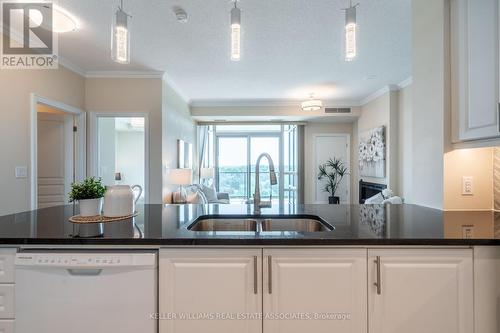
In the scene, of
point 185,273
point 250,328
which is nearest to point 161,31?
point 185,273

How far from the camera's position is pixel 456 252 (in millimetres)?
1124

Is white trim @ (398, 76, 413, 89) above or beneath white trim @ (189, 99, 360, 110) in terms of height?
beneath

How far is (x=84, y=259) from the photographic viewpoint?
112 cm

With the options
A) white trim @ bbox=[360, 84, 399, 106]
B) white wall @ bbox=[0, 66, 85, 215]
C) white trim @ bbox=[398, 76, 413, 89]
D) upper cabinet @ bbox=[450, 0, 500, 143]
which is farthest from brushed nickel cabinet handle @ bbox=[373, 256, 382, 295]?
white trim @ bbox=[360, 84, 399, 106]

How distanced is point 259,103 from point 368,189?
9.71 feet

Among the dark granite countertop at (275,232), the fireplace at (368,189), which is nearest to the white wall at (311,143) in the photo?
the fireplace at (368,189)

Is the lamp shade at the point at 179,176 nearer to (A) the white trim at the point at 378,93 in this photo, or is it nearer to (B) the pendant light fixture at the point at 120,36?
(B) the pendant light fixture at the point at 120,36

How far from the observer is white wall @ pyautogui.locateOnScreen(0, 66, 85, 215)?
2.63m

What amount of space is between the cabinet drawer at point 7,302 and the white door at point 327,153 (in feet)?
19.9

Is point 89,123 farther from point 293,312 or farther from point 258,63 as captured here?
point 293,312

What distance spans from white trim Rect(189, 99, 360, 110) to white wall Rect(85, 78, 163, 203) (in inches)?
74.0

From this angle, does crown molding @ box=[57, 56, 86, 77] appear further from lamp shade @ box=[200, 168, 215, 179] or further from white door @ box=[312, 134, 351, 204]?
white door @ box=[312, 134, 351, 204]

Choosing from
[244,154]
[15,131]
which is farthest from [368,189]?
[15,131]

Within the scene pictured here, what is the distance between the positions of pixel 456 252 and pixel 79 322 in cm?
165
